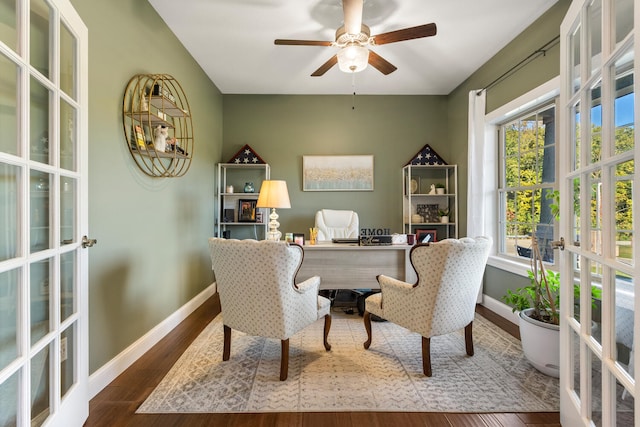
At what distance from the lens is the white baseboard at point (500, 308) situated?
2930 mm

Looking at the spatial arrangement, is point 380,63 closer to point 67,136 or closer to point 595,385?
point 67,136

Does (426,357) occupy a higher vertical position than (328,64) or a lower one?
lower

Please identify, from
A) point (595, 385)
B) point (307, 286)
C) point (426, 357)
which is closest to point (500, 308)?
point (426, 357)

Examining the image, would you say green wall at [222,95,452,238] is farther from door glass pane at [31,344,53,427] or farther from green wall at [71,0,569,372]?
door glass pane at [31,344,53,427]

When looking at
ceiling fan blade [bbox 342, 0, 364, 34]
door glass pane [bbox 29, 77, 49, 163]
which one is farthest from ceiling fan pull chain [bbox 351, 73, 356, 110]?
door glass pane [bbox 29, 77, 49, 163]

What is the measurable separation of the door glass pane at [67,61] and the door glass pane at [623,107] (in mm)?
2179

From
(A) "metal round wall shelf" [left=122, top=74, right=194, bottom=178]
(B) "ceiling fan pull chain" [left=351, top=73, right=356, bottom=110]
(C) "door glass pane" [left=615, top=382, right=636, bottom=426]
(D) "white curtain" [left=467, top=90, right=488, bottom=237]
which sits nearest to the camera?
(C) "door glass pane" [left=615, top=382, right=636, bottom=426]

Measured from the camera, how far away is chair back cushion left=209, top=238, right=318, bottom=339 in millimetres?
1787

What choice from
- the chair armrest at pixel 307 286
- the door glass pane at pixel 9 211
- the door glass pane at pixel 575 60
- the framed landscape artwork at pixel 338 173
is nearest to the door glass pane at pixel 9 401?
the door glass pane at pixel 9 211

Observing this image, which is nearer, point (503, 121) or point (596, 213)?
point (596, 213)

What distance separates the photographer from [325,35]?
9.62 feet

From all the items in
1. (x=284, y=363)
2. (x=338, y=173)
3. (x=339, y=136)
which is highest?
(x=339, y=136)

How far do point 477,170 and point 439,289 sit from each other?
7.01 feet

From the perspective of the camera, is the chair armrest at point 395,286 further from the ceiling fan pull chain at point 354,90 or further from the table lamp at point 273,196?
the ceiling fan pull chain at point 354,90
